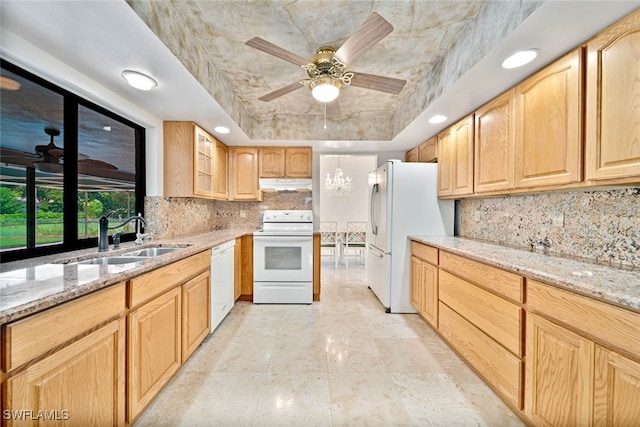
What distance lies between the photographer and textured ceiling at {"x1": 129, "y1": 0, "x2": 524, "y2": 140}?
5.15 feet

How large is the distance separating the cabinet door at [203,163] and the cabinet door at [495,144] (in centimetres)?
272

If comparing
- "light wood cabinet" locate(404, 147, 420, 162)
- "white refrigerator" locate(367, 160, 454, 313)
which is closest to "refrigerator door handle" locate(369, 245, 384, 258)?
"white refrigerator" locate(367, 160, 454, 313)

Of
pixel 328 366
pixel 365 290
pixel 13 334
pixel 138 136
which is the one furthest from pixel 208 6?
pixel 365 290

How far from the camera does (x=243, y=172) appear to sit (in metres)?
3.84

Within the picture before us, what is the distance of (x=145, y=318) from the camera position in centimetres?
144

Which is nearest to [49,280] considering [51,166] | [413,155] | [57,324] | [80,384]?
[57,324]

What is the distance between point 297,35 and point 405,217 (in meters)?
2.05

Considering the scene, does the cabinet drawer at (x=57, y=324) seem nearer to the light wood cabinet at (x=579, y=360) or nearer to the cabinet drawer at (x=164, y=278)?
the cabinet drawer at (x=164, y=278)

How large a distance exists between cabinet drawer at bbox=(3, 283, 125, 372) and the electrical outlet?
269 centimetres

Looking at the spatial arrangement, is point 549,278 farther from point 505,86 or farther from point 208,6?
point 208,6

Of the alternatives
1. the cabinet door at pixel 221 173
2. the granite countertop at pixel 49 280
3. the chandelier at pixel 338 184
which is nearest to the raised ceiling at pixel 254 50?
the cabinet door at pixel 221 173

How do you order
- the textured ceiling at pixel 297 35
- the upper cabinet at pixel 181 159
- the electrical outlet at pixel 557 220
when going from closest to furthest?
the textured ceiling at pixel 297 35
the electrical outlet at pixel 557 220
the upper cabinet at pixel 181 159

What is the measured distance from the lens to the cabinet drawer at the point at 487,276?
4.77ft

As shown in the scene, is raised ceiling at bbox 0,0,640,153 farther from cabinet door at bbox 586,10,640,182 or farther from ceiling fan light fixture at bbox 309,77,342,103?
ceiling fan light fixture at bbox 309,77,342,103
